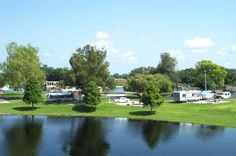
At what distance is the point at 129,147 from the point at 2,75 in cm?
6750

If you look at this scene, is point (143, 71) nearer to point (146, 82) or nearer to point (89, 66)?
point (146, 82)

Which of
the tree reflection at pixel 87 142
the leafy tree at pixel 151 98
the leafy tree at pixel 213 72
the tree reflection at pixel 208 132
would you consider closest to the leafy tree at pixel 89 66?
the leafy tree at pixel 151 98

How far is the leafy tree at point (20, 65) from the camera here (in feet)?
340

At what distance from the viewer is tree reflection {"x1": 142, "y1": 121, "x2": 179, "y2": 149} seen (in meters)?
54.9

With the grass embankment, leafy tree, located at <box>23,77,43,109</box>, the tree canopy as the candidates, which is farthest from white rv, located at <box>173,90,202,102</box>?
leafy tree, located at <box>23,77,43,109</box>

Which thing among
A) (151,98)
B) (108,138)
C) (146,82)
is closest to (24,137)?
(108,138)

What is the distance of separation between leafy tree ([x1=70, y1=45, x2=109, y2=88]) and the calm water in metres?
24.8

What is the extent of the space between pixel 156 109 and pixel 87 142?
30807 mm

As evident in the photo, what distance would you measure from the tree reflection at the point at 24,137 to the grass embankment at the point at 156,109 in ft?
35.3

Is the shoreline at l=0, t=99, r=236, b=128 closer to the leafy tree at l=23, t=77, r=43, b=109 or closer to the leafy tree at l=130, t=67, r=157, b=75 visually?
the leafy tree at l=23, t=77, r=43, b=109

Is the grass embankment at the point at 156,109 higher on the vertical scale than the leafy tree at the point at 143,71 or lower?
lower

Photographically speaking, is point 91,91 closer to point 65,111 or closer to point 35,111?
point 65,111

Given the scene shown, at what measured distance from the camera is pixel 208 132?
6062 centimetres

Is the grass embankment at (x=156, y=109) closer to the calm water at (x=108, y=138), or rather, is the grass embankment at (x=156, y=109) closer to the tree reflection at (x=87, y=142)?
the calm water at (x=108, y=138)
